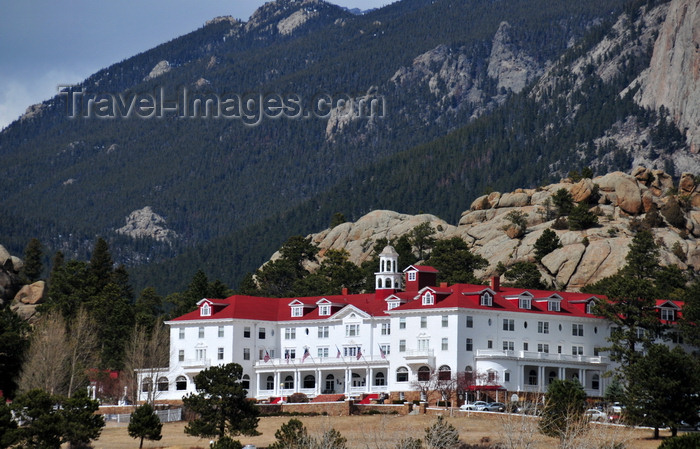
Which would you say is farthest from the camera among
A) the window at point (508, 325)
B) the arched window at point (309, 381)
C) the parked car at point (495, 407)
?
the arched window at point (309, 381)

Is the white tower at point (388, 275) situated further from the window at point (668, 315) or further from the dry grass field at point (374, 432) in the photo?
the dry grass field at point (374, 432)

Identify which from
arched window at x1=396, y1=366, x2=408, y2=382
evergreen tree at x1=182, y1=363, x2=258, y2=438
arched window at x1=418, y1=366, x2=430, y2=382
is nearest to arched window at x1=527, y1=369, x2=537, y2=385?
arched window at x1=418, y1=366, x2=430, y2=382

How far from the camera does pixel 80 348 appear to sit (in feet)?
465

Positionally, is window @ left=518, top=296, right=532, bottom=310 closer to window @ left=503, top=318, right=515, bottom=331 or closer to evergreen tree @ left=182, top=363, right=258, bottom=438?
window @ left=503, top=318, right=515, bottom=331

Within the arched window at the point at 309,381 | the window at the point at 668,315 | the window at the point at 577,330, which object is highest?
the window at the point at 668,315

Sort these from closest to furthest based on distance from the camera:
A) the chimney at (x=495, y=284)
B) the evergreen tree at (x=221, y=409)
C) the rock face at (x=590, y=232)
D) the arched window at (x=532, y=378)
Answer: the evergreen tree at (x=221, y=409) < the arched window at (x=532, y=378) < the chimney at (x=495, y=284) < the rock face at (x=590, y=232)

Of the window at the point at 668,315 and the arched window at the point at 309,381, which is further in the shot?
the arched window at the point at 309,381

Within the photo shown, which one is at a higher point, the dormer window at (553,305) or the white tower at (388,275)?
the white tower at (388,275)

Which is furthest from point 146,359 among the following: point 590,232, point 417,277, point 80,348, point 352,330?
point 590,232

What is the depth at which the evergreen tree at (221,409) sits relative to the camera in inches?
3971

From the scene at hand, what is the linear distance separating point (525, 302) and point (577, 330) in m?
6.39

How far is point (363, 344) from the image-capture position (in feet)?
458

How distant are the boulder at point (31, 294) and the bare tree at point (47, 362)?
50887 mm

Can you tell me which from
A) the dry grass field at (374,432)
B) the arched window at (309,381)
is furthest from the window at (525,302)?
the dry grass field at (374,432)
